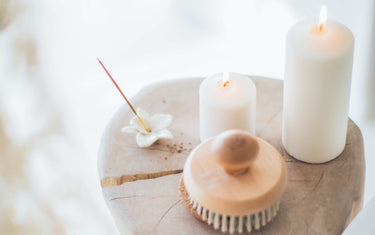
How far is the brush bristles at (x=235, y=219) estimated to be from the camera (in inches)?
30.1

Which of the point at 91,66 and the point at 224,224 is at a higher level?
the point at 224,224

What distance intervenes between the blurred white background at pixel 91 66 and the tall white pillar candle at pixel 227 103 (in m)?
0.62

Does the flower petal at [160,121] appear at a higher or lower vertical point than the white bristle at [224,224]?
lower

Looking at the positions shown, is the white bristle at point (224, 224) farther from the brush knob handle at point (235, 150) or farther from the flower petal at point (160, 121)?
the flower petal at point (160, 121)

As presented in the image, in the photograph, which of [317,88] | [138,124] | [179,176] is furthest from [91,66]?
[317,88]

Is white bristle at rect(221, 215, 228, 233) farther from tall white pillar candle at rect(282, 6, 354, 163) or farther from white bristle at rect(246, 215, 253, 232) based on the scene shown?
tall white pillar candle at rect(282, 6, 354, 163)

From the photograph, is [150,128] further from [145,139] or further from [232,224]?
[232,224]

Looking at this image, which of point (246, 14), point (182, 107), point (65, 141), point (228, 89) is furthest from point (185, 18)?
point (228, 89)

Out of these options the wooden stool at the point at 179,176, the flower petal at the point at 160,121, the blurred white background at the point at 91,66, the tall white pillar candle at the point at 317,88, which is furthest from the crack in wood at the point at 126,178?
the blurred white background at the point at 91,66

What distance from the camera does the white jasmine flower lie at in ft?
3.07

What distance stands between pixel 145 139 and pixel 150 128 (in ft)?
0.11

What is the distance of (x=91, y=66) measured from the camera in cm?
169

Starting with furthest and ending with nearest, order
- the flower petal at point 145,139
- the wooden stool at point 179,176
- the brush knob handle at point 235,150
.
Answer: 1. the flower petal at point 145,139
2. the wooden stool at point 179,176
3. the brush knob handle at point 235,150

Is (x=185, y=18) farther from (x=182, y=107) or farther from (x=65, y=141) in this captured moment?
(x=182, y=107)
